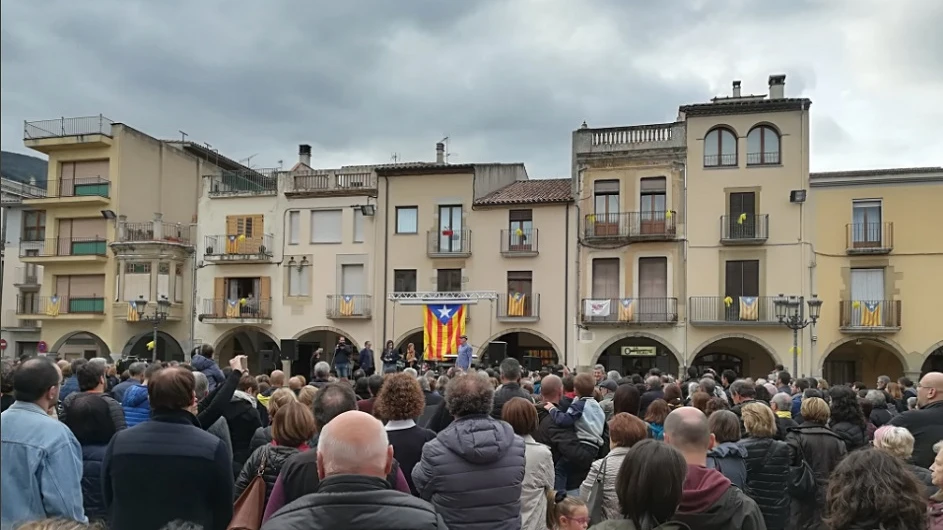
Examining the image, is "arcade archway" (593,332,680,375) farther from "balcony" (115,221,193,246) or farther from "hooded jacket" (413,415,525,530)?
"hooded jacket" (413,415,525,530)

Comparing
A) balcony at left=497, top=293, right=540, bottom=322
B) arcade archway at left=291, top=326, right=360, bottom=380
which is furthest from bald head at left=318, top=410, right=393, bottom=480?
arcade archway at left=291, top=326, right=360, bottom=380

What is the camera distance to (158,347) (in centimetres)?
3556

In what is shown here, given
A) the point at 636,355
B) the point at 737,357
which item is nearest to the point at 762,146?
Result: the point at 737,357

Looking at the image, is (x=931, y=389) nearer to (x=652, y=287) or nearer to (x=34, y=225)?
(x=652, y=287)

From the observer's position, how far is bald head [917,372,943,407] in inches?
256

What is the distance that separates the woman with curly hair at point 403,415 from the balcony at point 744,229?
23837 mm

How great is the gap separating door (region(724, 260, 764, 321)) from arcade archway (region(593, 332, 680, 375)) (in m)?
2.73

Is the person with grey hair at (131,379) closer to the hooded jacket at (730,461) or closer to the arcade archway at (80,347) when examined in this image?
the hooded jacket at (730,461)

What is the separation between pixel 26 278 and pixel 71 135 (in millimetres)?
7895

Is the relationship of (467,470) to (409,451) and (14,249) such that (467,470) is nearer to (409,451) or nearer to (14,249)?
(409,451)

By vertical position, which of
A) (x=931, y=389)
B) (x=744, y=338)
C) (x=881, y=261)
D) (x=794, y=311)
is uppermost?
(x=881, y=261)

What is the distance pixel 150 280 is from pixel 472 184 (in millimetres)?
14565

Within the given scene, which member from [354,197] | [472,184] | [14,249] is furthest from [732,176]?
[14,249]

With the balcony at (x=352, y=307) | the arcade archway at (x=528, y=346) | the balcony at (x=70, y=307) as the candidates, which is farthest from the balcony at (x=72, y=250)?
the arcade archway at (x=528, y=346)
